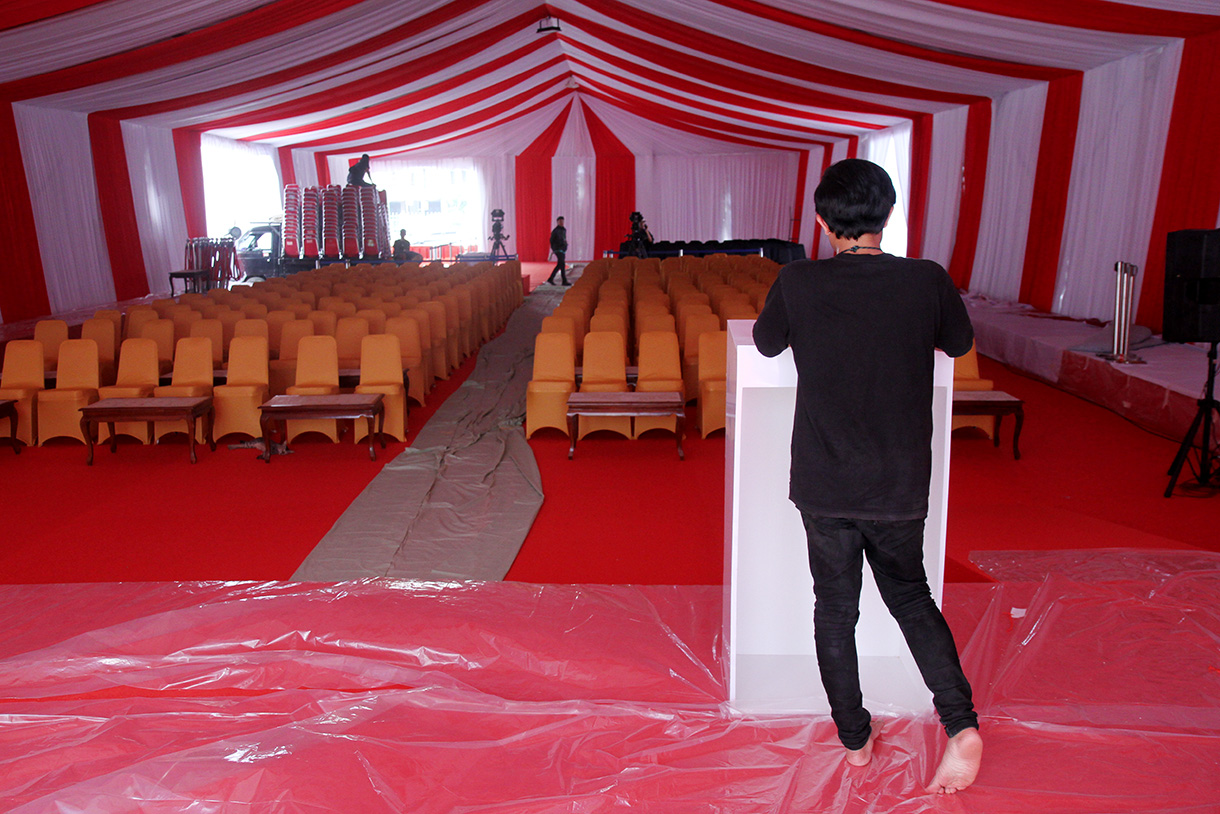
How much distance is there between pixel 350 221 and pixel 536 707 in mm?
16603

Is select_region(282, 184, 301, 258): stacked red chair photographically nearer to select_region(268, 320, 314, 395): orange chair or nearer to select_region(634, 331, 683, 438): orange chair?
select_region(268, 320, 314, 395): orange chair

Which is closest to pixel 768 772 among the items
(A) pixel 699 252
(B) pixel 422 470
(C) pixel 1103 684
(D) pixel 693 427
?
(C) pixel 1103 684

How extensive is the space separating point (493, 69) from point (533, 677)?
15.9 m

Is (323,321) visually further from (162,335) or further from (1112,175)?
(1112,175)

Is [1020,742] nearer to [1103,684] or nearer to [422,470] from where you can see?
[1103,684]

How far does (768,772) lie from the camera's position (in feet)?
8.04

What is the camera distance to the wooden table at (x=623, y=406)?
6172 millimetres

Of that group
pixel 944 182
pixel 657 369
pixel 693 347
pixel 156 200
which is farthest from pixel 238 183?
pixel 657 369

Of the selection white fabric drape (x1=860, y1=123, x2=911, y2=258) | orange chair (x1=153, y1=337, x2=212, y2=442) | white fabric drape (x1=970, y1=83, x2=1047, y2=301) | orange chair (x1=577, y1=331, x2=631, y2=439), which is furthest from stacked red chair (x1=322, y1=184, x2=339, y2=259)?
orange chair (x1=577, y1=331, x2=631, y2=439)

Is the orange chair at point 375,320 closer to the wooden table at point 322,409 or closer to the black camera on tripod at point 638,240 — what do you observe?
the wooden table at point 322,409

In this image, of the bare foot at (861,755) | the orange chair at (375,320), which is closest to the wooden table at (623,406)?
the orange chair at (375,320)

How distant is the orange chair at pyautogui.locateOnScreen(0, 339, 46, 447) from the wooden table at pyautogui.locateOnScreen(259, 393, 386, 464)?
6.37ft

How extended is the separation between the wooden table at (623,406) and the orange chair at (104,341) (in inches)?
169

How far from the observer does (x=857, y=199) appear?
7.09 feet
